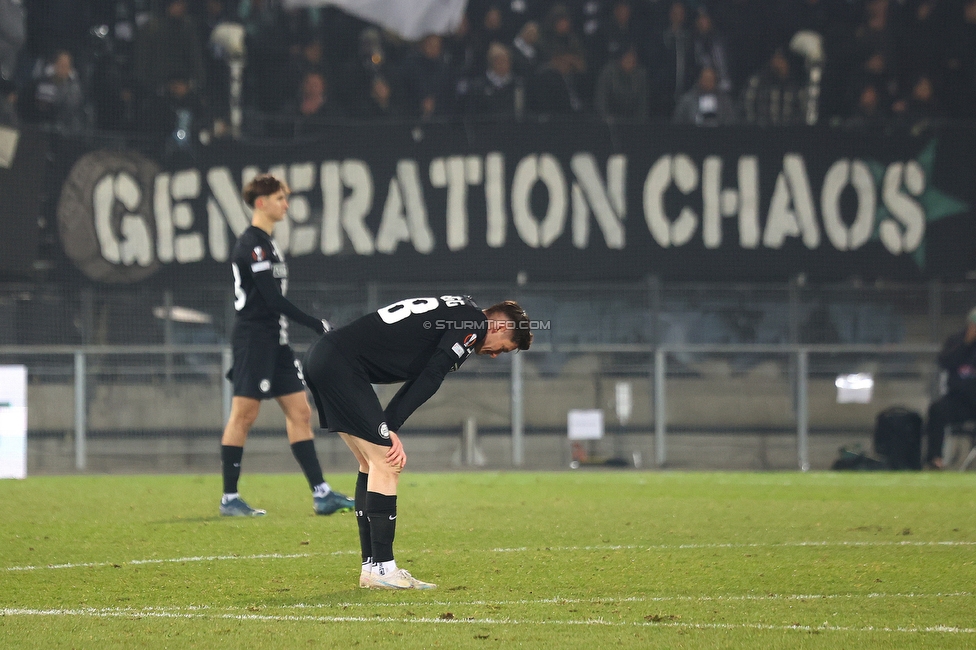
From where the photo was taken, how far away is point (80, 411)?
1420 cm

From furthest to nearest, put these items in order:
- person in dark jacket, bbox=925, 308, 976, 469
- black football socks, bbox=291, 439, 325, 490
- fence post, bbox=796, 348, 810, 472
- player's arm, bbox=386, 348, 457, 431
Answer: fence post, bbox=796, 348, 810, 472, person in dark jacket, bbox=925, 308, 976, 469, black football socks, bbox=291, 439, 325, 490, player's arm, bbox=386, 348, 457, 431

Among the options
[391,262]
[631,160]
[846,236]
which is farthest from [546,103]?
[846,236]

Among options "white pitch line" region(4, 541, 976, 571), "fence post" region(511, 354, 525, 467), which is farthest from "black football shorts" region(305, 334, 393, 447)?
"fence post" region(511, 354, 525, 467)

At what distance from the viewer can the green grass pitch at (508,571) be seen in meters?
4.91

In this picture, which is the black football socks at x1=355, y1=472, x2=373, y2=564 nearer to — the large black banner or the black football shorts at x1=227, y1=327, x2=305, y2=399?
the black football shorts at x1=227, y1=327, x2=305, y2=399

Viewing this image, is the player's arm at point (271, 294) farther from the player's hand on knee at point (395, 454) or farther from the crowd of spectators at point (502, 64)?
the crowd of spectators at point (502, 64)

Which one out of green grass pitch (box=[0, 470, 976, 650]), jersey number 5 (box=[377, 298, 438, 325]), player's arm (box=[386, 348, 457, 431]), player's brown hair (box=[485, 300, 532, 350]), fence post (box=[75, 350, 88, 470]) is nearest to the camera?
green grass pitch (box=[0, 470, 976, 650])

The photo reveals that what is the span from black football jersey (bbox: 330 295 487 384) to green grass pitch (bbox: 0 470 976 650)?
3.37ft

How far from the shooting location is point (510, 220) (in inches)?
572

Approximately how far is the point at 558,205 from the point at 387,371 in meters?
8.53

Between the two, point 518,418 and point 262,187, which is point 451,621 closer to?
point 262,187

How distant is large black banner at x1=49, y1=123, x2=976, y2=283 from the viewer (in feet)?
47.2

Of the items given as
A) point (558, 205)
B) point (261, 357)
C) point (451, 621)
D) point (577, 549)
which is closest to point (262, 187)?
point (261, 357)

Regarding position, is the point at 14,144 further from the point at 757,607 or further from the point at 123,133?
the point at 757,607
